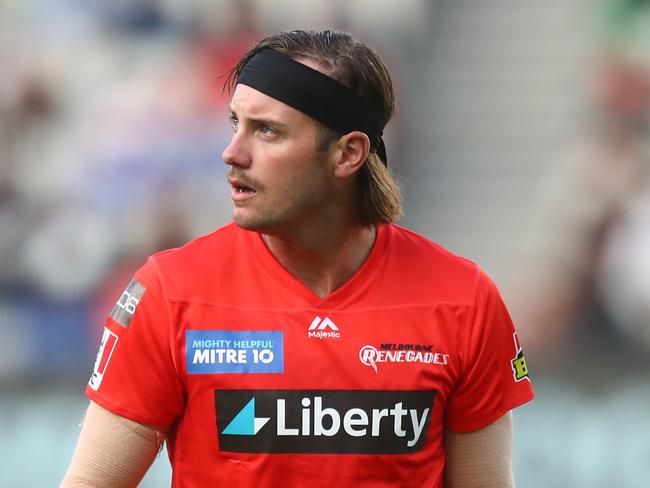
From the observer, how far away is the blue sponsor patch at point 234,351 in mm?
3059

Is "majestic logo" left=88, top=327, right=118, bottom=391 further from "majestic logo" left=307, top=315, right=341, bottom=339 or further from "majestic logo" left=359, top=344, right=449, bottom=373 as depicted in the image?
"majestic logo" left=359, top=344, right=449, bottom=373

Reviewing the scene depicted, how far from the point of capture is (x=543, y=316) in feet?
25.3

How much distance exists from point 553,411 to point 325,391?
4760 millimetres

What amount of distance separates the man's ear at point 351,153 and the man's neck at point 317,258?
160mm

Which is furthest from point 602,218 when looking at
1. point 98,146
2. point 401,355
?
point 401,355

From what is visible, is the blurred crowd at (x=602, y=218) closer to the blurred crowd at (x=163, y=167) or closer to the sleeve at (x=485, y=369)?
the blurred crowd at (x=163, y=167)

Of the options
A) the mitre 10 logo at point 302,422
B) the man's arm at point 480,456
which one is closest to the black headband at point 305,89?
the mitre 10 logo at point 302,422

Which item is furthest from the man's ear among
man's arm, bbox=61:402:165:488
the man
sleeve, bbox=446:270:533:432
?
man's arm, bbox=61:402:165:488

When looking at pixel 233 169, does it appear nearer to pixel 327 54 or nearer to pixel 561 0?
pixel 327 54

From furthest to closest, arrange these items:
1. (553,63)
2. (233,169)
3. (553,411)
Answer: (553,63) < (553,411) < (233,169)

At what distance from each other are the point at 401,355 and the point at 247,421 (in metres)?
0.40

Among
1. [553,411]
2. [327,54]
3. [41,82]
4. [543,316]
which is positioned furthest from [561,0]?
[327,54]

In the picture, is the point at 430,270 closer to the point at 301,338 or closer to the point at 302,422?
the point at 301,338

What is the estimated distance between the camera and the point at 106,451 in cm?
302
